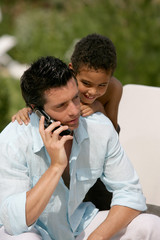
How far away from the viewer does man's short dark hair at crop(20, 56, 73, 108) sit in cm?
224

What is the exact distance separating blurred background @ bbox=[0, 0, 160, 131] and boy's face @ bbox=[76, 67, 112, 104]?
3.45 m

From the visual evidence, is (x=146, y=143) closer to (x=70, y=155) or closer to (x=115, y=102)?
(x=115, y=102)

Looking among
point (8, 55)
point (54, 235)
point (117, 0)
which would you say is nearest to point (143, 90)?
point (54, 235)

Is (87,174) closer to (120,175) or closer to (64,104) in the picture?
(120,175)

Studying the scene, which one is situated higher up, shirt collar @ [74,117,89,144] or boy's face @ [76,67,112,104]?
boy's face @ [76,67,112,104]

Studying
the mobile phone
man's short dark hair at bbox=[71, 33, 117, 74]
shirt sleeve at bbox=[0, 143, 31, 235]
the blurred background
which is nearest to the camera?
shirt sleeve at bbox=[0, 143, 31, 235]

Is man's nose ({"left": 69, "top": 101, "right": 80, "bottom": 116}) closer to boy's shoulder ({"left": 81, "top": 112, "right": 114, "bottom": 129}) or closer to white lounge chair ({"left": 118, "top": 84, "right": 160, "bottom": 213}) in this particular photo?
boy's shoulder ({"left": 81, "top": 112, "right": 114, "bottom": 129})

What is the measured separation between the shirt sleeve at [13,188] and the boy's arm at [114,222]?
0.40 m

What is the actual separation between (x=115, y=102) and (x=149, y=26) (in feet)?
14.4

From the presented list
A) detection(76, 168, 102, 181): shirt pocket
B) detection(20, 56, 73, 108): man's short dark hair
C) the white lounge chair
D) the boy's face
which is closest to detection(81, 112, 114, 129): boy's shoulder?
the boy's face

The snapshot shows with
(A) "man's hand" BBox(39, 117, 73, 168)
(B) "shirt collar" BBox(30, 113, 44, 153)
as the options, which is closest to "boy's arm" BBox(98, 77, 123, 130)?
(B) "shirt collar" BBox(30, 113, 44, 153)

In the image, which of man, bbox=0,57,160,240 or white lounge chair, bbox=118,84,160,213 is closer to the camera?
man, bbox=0,57,160,240

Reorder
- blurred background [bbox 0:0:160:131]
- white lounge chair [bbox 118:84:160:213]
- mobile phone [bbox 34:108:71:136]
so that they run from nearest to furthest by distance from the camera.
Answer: mobile phone [bbox 34:108:71:136], white lounge chair [bbox 118:84:160:213], blurred background [bbox 0:0:160:131]

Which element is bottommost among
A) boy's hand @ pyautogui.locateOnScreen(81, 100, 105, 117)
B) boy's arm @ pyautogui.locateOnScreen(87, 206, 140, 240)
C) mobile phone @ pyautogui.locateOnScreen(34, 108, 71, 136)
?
boy's arm @ pyautogui.locateOnScreen(87, 206, 140, 240)
